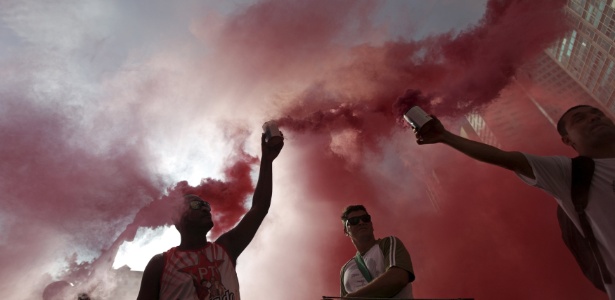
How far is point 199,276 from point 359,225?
5.81ft

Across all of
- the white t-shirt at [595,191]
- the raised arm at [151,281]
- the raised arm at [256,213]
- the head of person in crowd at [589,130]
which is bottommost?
the white t-shirt at [595,191]

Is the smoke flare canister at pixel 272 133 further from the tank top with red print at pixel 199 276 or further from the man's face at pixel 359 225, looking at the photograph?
the tank top with red print at pixel 199 276

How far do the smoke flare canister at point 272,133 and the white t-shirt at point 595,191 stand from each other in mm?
2743

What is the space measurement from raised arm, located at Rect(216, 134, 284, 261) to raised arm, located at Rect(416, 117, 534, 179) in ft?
7.33

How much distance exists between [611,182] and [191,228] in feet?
13.1

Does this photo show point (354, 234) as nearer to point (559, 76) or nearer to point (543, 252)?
point (543, 252)

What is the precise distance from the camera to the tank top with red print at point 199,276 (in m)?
3.57

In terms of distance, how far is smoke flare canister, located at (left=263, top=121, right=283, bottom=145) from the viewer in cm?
457

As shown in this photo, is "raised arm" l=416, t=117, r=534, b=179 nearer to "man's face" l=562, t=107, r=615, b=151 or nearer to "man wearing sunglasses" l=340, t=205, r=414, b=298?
"man's face" l=562, t=107, r=615, b=151

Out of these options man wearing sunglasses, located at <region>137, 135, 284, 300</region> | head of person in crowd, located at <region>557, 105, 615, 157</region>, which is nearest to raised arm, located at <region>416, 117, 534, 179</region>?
head of person in crowd, located at <region>557, 105, 615, 157</region>

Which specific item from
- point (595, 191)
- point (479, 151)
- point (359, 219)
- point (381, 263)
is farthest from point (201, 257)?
point (595, 191)

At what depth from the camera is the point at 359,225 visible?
4059 millimetres

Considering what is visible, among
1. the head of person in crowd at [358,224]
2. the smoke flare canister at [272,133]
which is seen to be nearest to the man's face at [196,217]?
the smoke flare canister at [272,133]

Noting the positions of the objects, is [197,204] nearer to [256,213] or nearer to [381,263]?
[256,213]
